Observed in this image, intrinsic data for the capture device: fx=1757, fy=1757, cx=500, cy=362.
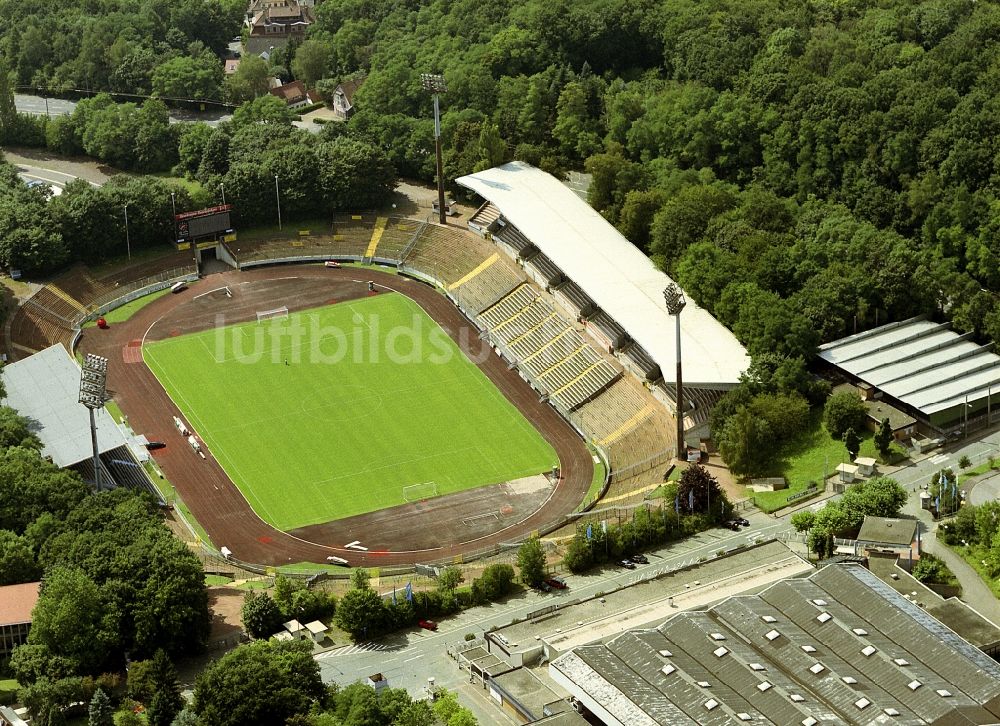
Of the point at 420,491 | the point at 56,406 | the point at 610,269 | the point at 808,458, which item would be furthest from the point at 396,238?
the point at 808,458

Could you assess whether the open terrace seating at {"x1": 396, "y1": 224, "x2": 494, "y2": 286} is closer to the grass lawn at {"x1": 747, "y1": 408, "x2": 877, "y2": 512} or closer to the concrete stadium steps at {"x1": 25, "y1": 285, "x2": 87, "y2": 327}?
the concrete stadium steps at {"x1": 25, "y1": 285, "x2": 87, "y2": 327}

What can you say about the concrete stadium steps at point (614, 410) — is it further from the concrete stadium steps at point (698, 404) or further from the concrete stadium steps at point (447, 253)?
the concrete stadium steps at point (447, 253)

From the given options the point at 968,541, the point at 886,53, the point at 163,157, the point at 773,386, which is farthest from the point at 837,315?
the point at 163,157

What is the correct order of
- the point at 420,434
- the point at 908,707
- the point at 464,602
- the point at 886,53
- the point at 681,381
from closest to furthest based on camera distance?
1. the point at 908,707
2. the point at 464,602
3. the point at 681,381
4. the point at 420,434
5. the point at 886,53

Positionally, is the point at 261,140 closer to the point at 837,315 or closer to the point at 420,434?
the point at 420,434

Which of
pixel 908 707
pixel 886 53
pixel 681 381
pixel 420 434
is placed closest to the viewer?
pixel 908 707

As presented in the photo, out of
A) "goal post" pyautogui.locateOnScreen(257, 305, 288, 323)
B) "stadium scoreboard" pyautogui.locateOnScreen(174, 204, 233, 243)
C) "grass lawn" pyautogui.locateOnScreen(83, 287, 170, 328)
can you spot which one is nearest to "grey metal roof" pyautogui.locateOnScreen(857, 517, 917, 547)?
"goal post" pyautogui.locateOnScreen(257, 305, 288, 323)

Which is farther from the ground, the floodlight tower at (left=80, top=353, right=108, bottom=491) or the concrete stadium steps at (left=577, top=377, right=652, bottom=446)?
the floodlight tower at (left=80, top=353, right=108, bottom=491)

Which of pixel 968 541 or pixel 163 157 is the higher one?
pixel 163 157
